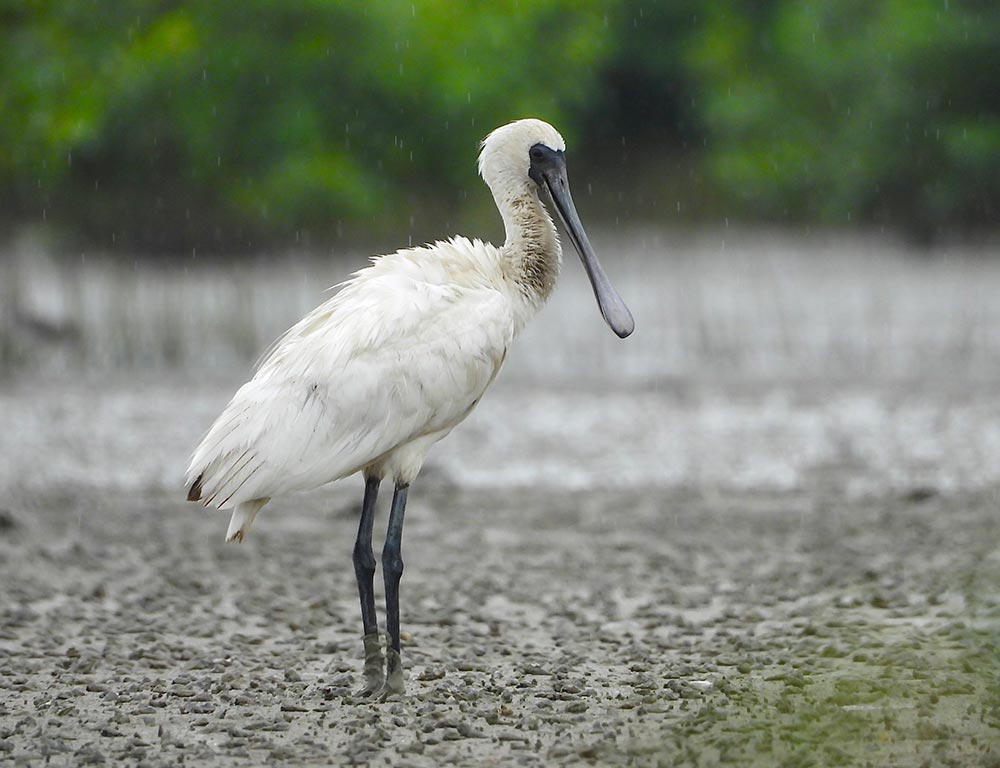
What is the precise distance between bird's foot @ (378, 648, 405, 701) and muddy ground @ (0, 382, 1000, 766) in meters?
0.09

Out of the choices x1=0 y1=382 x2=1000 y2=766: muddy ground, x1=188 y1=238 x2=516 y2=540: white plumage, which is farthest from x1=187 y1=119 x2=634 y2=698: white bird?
x1=0 y1=382 x2=1000 y2=766: muddy ground

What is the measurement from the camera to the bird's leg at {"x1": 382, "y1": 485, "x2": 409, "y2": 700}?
285 inches

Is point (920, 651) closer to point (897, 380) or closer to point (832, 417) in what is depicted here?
point (832, 417)

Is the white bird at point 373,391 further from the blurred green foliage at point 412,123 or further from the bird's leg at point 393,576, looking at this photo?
the blurred green foliage at point 412,123

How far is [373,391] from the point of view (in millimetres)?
7156

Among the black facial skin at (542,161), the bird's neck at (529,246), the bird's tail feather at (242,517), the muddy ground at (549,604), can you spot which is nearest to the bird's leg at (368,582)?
the muddy ground at (549,604)

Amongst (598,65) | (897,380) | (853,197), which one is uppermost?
(598,65)

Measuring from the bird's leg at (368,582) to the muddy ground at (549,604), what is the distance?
152 millimetres

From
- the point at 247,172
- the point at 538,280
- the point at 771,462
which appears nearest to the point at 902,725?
the point at 538,280

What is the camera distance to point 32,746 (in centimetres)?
639

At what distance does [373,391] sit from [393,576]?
868 mm

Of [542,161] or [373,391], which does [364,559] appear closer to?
[373,391]

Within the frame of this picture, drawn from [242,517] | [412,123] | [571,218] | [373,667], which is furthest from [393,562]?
[412,123]

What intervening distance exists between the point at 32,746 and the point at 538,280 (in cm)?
303
